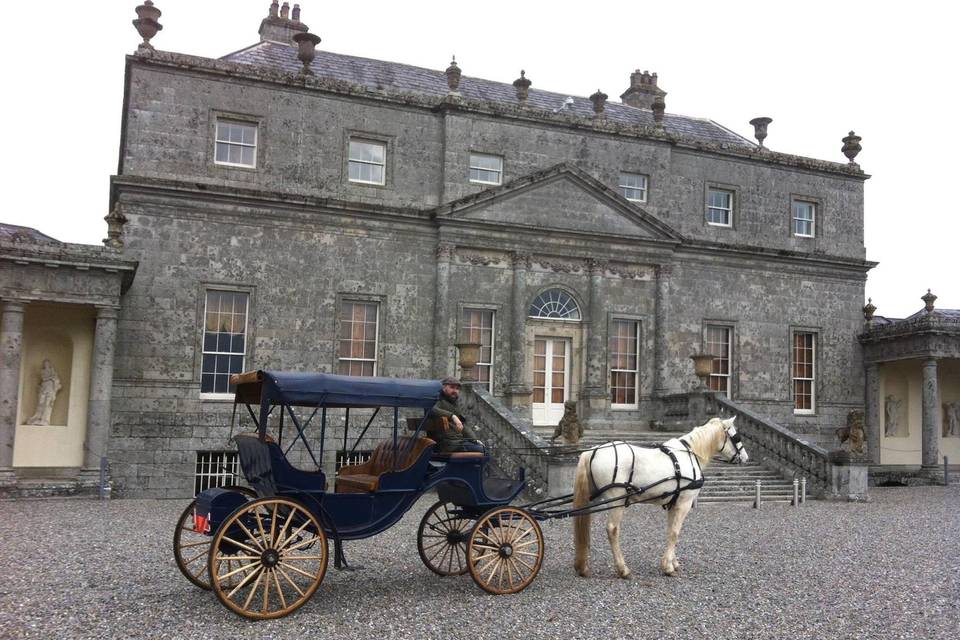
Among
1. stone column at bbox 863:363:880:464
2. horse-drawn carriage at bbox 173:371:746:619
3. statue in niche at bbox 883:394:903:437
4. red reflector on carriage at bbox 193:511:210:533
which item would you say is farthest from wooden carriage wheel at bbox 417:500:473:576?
statue in niche at bbox 883:394:903:437

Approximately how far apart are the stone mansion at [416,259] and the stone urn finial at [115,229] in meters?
0.05

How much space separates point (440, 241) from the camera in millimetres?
20172

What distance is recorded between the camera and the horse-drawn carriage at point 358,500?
7.47 metres

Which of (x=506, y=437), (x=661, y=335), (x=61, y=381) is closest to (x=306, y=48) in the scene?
(x=61, y=381)

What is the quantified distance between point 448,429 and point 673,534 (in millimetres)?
2865

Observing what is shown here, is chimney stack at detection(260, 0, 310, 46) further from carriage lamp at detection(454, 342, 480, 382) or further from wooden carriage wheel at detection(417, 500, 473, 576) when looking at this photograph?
wooden carriage wheel at detection(417, 500, 473, 576)

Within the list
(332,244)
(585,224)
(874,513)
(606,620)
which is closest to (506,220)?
(585,224)

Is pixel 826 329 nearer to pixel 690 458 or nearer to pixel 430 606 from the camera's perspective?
pixel 690 458

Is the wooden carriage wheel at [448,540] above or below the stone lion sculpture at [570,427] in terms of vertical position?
below

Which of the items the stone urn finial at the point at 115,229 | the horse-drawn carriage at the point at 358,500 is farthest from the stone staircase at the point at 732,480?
the stone urn finial at the point at 115,229

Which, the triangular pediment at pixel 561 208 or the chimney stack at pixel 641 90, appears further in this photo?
the chimney stack at pixel 641 90

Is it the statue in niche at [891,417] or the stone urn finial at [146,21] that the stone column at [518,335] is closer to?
the stone urn finial at [146,21]

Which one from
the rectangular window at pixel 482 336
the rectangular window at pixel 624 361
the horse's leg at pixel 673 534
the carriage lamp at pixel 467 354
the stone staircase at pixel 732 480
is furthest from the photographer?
the rectangular window at pixel 624 361

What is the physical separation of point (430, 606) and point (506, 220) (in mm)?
13815
